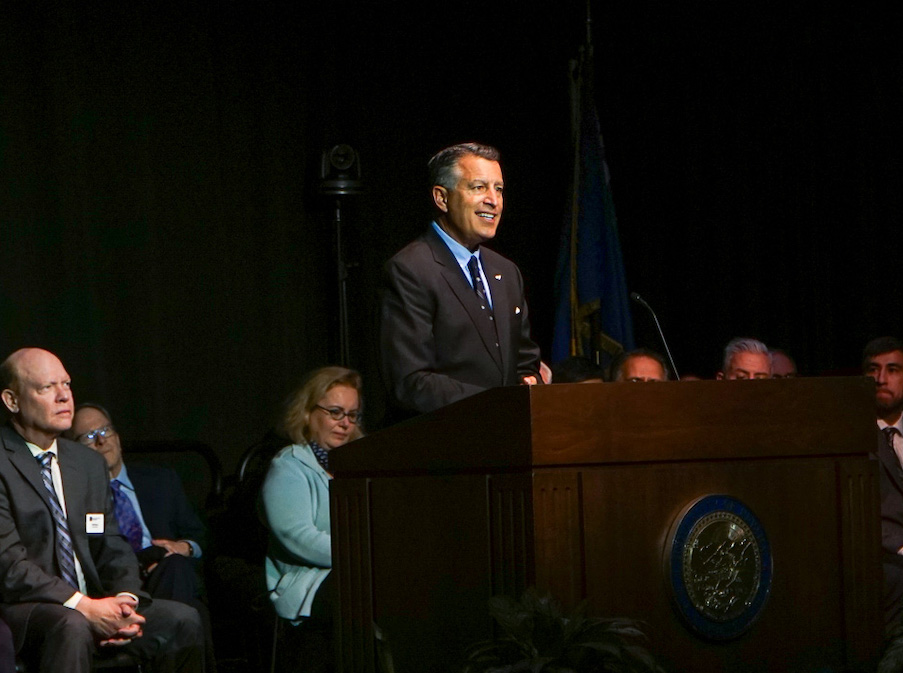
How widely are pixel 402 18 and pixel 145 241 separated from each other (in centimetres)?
179

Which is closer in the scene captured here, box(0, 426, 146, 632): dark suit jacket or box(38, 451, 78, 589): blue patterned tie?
box(0, 426, 146, 632): dark suit jacket

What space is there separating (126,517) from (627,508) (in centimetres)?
283

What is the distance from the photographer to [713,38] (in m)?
5.92

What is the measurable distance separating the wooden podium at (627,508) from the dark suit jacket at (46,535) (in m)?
1.41

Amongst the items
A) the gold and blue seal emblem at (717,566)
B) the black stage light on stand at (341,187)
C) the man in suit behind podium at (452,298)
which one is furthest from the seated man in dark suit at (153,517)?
the gold and blue seal emblem at (717,566)

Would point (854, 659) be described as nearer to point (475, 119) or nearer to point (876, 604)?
point (876, 604)

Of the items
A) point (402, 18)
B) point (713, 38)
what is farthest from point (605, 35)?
point (402, 18)

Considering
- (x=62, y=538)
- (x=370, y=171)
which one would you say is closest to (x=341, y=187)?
(x=370, y=171)

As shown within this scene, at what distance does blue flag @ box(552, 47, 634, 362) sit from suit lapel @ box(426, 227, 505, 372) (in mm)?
3014

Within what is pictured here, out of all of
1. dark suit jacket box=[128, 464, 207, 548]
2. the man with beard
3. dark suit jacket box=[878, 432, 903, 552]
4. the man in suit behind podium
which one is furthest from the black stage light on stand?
the man in suit behind podium

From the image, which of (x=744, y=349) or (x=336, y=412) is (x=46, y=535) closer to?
(x=336, y=412)

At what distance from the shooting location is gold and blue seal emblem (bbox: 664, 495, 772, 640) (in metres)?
2.25

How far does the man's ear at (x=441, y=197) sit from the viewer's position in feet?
9.81

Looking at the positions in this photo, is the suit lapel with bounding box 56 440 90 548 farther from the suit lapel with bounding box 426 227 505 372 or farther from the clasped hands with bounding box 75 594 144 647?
the suit lapel with bounding box 426 227 505 372
